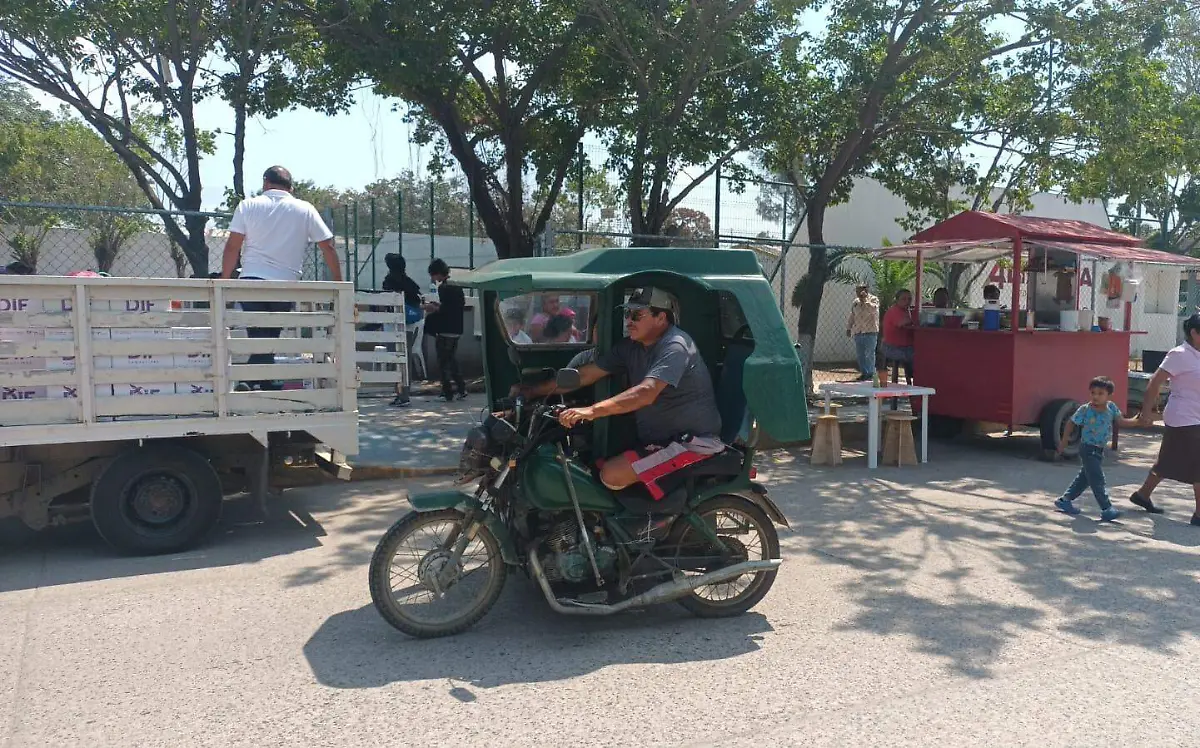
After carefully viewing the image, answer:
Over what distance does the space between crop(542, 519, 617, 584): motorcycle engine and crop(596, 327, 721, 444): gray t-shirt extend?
0.61m

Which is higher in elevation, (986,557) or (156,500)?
(156,500)

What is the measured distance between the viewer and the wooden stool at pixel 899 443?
9633 mm

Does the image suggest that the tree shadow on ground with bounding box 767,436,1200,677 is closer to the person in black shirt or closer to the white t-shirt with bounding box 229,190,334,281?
the white t-shirt with bounding box 229,190,334,281

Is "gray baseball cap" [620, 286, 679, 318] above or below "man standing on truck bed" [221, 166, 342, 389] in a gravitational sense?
below

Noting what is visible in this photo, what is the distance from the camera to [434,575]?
4.62 metres

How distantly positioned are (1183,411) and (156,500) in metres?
7.26

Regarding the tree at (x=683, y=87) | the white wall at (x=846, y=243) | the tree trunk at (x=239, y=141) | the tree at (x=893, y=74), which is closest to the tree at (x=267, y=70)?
the tree trunk at (x=239, y=141)

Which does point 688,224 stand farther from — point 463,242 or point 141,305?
point 141,305

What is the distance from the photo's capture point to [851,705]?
3.97m

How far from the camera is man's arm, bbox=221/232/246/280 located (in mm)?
6805

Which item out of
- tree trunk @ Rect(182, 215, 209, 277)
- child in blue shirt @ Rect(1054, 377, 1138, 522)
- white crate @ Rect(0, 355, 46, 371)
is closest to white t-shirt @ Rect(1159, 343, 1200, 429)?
child in blue shirt @ Rect(1054, 377, 1138, 522)

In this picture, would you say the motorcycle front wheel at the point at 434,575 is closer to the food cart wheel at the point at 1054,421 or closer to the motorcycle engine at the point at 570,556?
the motorcycle engine at the point at 570,556

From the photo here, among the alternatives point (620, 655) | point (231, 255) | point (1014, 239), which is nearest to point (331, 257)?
point (231, 255)

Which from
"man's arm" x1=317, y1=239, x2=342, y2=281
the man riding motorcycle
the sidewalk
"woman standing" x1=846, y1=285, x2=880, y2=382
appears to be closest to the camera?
the man riding motorcycle
